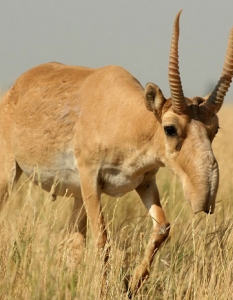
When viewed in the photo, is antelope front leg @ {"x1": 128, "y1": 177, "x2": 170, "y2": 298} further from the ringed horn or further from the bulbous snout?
the ringed horn

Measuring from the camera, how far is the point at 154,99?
624 cm

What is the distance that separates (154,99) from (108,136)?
23.5 inches

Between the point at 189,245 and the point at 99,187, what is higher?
the point at 99,187

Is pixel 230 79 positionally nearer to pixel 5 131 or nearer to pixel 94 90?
pixel 94 90

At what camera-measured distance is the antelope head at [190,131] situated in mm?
5672

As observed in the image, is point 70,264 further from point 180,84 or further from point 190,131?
point 180,84

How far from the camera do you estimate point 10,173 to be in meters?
7.78

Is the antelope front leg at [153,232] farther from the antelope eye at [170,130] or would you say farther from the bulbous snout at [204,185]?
the antelope eye at [170,130]

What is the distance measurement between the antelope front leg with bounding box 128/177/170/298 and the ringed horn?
49.0 inches

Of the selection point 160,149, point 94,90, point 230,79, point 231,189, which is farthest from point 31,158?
point 231,189

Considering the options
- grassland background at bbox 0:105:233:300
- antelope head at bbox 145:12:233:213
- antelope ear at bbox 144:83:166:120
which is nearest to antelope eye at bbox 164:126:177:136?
antelope head at bbox 145:12:233:213

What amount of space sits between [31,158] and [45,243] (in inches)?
128

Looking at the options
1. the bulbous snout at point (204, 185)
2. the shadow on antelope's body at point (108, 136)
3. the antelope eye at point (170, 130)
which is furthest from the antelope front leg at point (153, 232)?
the antelope eye at point (170, 130)

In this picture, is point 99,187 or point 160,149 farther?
point 99,187
